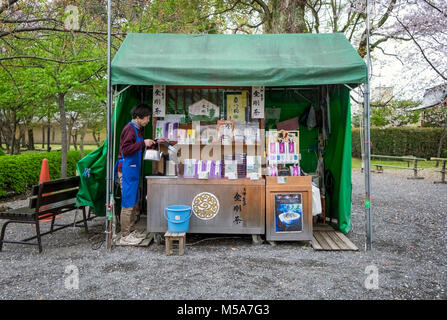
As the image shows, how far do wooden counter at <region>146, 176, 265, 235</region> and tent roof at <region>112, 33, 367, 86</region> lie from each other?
4.43 ft

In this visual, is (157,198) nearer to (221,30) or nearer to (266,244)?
(266,244)

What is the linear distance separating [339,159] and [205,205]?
7.77 feet

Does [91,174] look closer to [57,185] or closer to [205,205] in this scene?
[57,185]

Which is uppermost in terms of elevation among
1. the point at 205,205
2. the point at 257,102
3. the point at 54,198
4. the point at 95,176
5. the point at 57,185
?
the point at 257,102

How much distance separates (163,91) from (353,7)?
6.89 meters

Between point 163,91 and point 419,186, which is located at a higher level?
point 163,91

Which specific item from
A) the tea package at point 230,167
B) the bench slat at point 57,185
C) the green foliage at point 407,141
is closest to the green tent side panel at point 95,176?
the bench slat at point 57,185

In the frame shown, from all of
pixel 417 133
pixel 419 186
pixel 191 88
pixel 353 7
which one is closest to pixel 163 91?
pixel 191 88

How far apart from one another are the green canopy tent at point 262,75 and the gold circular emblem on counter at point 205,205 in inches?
50.9

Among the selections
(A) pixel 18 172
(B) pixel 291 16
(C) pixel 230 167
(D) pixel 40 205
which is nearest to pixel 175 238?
(C) pixel 230 167

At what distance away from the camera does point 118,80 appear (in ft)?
14.1

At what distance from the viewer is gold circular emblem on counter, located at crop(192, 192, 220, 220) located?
4652 millimetres

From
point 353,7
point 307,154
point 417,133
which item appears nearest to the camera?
point 307,154

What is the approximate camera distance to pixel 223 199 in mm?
4652
